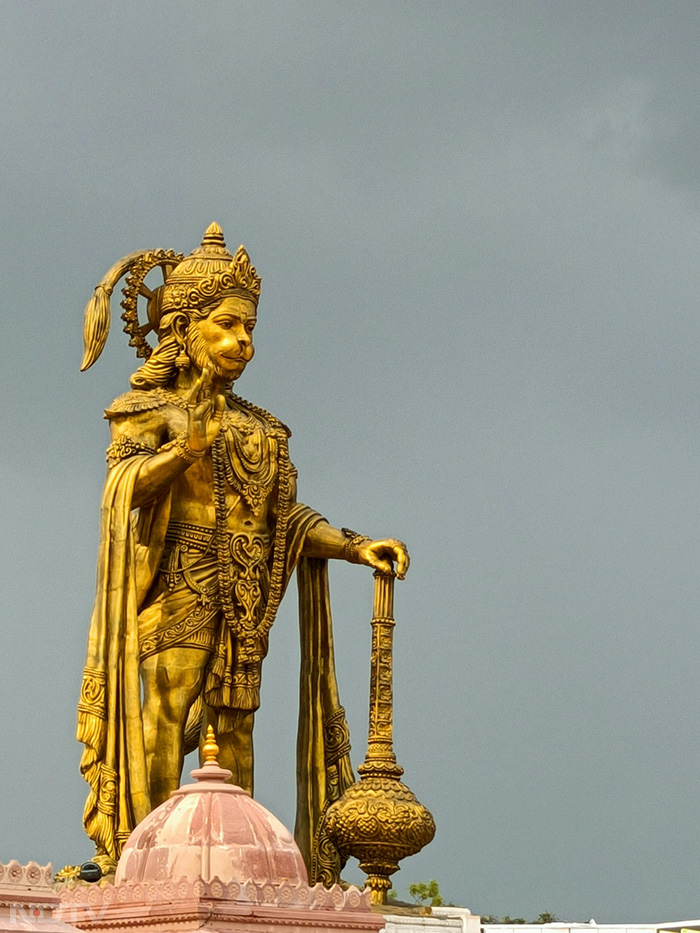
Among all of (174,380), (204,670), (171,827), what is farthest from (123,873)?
(174,380)

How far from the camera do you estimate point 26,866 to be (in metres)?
14.6

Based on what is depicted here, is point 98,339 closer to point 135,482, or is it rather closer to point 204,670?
point 135,482

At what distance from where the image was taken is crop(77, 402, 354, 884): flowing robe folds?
1867 centimetres

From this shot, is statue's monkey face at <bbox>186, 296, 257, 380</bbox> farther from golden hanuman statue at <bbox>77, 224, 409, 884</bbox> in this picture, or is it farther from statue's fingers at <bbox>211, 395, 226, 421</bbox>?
statue's fingers at <bbox>211, 395, 226, 421</bbox>

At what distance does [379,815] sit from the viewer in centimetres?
1858

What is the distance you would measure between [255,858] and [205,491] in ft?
12.6

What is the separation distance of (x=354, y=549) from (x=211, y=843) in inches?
155

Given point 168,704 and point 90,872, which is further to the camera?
point 168,704

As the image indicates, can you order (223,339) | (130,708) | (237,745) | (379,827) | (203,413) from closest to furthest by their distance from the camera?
(379,827) < (130,708) < (203,413) < (223,339) < (237,745)

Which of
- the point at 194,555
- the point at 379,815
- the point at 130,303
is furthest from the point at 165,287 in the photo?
the point at 379,815

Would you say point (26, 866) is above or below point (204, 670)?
below

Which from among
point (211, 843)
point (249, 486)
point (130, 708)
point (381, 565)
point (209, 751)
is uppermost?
point (249, 486)

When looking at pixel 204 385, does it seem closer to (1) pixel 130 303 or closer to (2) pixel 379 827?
(1) pixel 130 303

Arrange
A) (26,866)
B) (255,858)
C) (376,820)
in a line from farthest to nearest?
(376,820), (255,858), (26,866)
